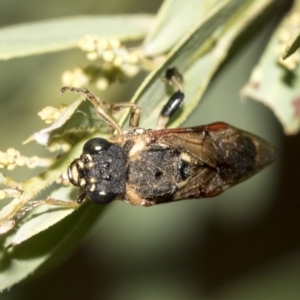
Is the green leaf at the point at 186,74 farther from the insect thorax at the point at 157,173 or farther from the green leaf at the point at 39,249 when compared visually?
the insect thorax at the point at 157,173

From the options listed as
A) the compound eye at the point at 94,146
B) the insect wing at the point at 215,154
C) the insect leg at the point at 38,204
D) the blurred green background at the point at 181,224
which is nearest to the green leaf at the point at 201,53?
the insect wing at the point at 215,154

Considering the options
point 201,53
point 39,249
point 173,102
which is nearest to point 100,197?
point 39,249

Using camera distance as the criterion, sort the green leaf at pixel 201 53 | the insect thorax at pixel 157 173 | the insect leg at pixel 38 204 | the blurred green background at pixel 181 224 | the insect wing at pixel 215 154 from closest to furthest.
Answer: the insect leg at pixel 38 204 → the green leaf at pixel 201 53 → the insect thorax at pixel 157 173 → the insect wing at pixel 215 154 → the blurred green background at pixel 181 224

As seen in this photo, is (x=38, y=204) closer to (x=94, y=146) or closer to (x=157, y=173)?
(x=94, y=146)

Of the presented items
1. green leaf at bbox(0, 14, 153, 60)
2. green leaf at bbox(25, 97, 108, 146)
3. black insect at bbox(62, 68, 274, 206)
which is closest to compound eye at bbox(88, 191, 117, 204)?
black insect at bbox(62, 68, 274, 206)

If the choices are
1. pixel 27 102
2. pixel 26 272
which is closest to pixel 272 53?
pixel 26 272

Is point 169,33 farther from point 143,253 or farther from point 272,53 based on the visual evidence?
point 143,253

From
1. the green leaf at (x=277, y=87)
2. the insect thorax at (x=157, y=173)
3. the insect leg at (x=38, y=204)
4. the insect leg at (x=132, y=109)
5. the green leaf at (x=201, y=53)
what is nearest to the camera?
the insect leg at (x=38, y=204)
